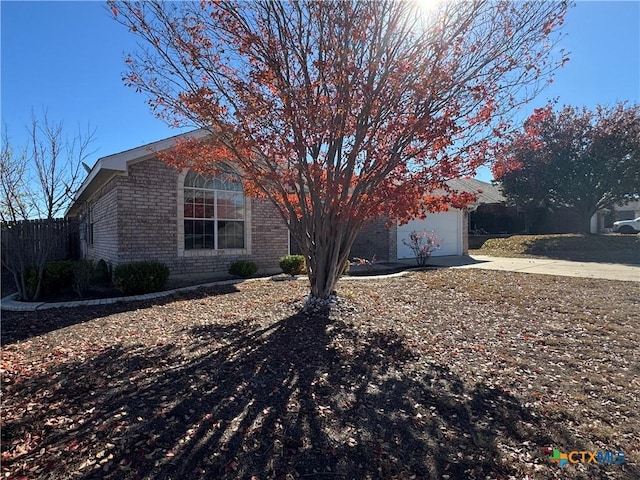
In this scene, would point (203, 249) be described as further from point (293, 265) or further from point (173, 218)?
point (293, 265)

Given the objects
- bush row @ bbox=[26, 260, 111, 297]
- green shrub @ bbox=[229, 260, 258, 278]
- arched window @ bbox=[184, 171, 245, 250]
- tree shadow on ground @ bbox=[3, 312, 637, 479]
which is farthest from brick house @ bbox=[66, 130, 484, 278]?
tree shadow on ground @ bbox=[3, 312, 637, 479]

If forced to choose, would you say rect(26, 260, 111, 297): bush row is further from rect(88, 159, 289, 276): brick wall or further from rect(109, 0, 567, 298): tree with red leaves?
rect(109, 0, 567, 298): tree with red leaves

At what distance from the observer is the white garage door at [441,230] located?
617 inches

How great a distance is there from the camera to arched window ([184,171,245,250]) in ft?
31.9

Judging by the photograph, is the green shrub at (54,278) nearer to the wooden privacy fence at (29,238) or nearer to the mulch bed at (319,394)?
the wooden privacy fence at (29,238)

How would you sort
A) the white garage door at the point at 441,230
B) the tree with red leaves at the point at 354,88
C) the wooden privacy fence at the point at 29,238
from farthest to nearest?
the white garage door at the point at 441,230 < the wooden privacy fence at the point at 29,238 < the tree with red leaves at the point at 354,88

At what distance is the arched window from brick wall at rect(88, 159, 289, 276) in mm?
215

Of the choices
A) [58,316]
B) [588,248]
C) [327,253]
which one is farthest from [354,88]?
[588,248]

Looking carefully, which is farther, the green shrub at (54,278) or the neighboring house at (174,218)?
the neighboring house at (174,218)

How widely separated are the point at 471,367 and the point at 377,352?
0.97 metres

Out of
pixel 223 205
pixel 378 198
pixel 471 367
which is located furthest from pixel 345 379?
pixel 223 205

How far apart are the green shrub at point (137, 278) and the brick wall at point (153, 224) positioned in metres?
0.98

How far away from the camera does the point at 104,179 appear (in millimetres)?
9883

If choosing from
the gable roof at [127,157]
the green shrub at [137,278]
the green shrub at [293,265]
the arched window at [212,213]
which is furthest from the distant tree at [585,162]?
the green shrub at [137,278]
